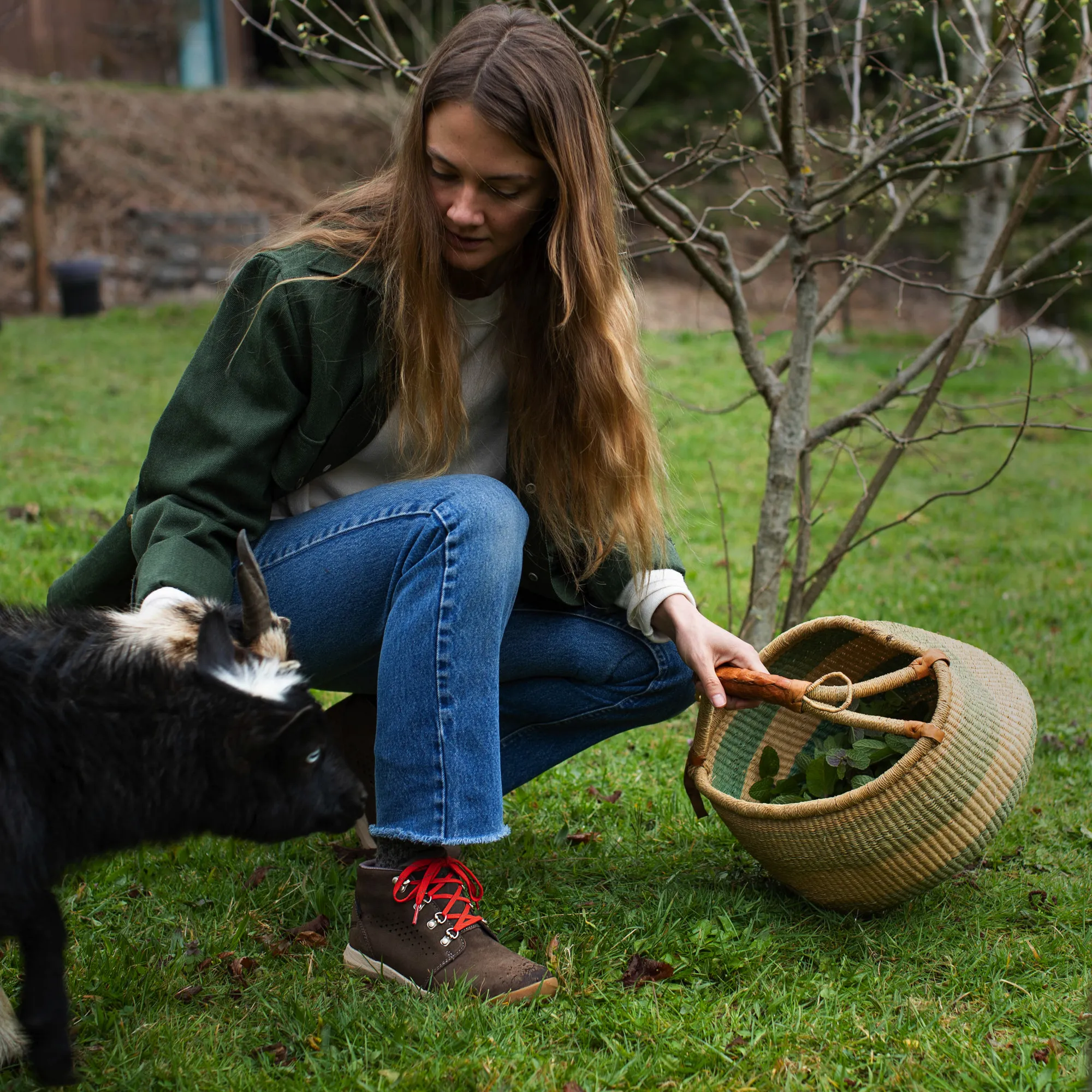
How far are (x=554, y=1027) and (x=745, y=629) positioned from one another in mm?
2095

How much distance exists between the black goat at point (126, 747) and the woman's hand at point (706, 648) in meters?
0.95

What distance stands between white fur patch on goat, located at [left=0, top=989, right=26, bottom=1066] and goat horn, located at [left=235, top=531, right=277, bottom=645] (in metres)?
0.87

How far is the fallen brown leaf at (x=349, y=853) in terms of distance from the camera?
320 centimetres

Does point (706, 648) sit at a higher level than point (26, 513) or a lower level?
higher

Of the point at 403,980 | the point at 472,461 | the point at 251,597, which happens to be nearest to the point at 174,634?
the point at 251,597

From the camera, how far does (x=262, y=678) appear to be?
7.24 ft

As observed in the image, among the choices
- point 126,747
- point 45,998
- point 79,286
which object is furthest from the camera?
point 79,286

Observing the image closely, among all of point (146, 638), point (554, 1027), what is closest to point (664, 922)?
point (554, 1027)

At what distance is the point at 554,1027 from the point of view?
2.45 meters

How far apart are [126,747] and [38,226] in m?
13.7

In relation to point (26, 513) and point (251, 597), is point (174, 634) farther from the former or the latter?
point (26, 513)

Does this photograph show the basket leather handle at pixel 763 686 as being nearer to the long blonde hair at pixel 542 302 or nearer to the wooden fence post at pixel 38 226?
the long blonde hair at pixel 542 302

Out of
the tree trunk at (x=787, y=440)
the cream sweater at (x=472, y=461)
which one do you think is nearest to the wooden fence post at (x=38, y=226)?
the tree trunk at (x=787, y=440)

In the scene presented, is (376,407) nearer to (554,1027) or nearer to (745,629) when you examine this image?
(554,1027)
